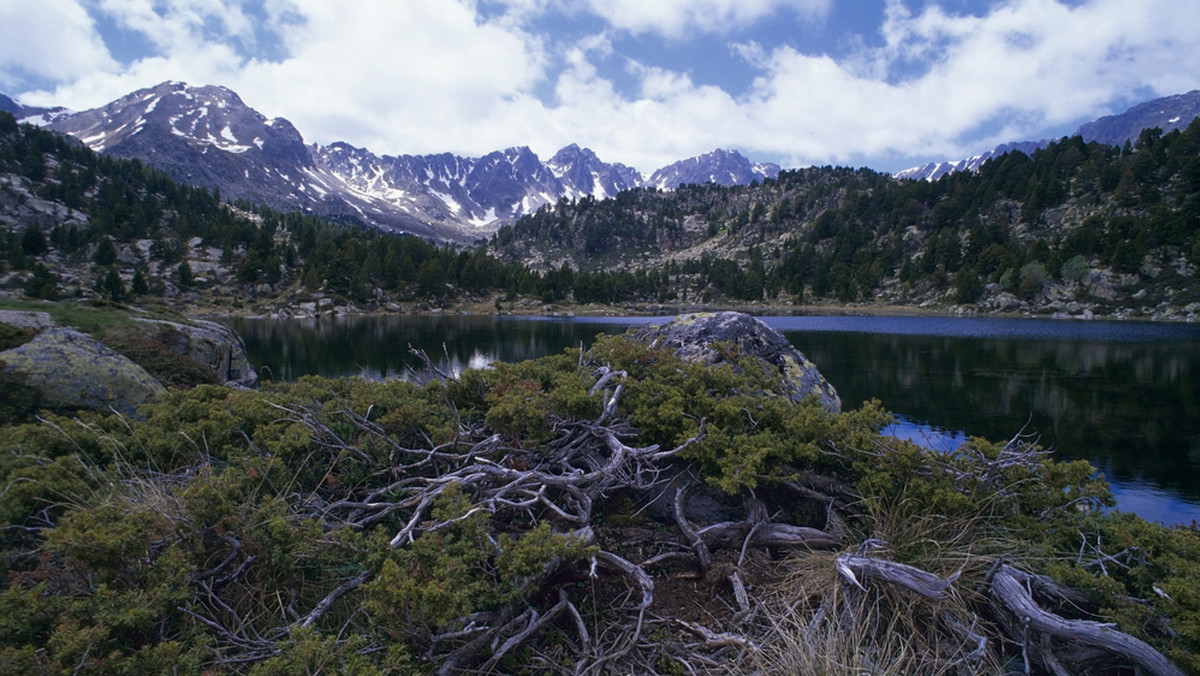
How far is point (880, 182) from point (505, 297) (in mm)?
134615

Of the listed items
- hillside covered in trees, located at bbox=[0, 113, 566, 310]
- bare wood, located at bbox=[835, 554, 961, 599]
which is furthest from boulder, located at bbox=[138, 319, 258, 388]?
hillside covered in trees, located at bbox=[0, 113, 566, 310]

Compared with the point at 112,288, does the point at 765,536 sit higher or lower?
lower

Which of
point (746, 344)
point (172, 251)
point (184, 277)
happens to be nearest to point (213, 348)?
point (746, 344)

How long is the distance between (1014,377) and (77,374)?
30.7 m

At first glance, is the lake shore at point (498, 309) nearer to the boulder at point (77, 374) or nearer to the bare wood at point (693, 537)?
the boulder at point (77, 374)

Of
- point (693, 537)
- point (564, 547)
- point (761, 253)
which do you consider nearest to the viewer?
point (564, 547)

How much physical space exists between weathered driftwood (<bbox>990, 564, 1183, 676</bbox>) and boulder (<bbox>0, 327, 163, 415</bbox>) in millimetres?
9898

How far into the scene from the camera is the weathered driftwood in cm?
284

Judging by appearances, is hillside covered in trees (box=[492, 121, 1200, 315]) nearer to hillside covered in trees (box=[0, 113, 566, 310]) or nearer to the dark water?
hillside covered in trees (box=[0, 113, 566, 310])

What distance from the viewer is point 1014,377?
2252cm

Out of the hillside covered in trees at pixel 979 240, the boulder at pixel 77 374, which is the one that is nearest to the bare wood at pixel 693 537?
the boulder at pixel 77 374

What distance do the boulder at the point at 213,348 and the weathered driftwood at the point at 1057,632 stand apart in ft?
48.9

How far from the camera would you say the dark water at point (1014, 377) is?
12.4 metres

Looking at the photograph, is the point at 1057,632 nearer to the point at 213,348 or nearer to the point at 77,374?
the point at 77,374
